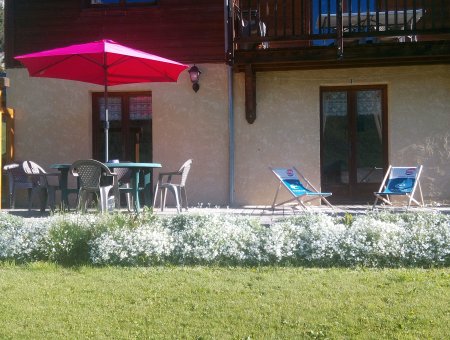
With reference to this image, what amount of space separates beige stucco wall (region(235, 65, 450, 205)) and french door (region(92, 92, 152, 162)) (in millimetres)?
1592

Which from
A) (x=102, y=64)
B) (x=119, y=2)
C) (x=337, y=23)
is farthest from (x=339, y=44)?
(x=119, y=2)

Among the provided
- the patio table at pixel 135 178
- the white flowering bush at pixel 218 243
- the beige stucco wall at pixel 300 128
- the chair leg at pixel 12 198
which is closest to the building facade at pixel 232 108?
the beige stucco wall at pixel 300 128

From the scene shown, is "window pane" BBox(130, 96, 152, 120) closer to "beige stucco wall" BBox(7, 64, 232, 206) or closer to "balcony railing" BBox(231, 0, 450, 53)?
"beige stucco wall" BBox(7, 64, 232, 206)

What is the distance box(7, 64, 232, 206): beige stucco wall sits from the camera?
9656 millimetres

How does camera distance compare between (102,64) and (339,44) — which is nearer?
(102,64)

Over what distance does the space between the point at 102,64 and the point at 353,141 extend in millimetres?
4447

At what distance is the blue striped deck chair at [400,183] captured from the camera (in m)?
8.14

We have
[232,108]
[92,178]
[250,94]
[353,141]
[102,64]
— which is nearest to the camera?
[92,178]

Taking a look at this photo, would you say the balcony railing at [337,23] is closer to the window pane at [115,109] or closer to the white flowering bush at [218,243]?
the window pane at [115,109]

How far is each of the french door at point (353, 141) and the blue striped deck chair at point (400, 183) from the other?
2.68 ft

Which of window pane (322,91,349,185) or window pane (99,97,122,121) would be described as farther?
window pane (99,97,122,121)

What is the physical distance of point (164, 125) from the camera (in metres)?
9.73

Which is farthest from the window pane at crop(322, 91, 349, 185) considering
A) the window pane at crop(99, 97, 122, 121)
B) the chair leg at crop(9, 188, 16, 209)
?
the chair leg at crop(9, 188, 16, 209)

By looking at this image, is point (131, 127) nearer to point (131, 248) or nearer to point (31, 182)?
point (31, 182)
